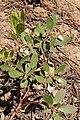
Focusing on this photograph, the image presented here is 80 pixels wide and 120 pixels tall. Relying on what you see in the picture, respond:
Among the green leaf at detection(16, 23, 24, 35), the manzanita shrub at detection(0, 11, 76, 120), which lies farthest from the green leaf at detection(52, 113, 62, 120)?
the green leaf at detection(16, 23, 24, 35)

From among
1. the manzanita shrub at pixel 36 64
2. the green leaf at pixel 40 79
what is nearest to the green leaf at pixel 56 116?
the manzanita shrub at pixel 36 64

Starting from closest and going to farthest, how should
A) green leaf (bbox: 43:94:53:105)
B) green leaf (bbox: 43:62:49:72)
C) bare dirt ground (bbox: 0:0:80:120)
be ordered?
green leaf (bbox: 43:94:53:105) < green leaf (bbox: 43:62:49:72) < bare dirt ground (bbox: 0:0:80:120)

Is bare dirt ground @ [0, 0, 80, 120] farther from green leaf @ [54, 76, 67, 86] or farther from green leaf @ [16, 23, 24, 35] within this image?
green leaf @ [16, 23, 24, 35]

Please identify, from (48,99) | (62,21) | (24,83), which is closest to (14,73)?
(24,83)

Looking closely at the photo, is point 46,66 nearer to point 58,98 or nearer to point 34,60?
point 34,60

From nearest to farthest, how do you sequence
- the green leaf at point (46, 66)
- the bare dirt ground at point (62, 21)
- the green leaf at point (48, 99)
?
the green leaf at point (48, 99)
the green leaf at point (46, 66)
the bare dirt ground at point (62, 21)

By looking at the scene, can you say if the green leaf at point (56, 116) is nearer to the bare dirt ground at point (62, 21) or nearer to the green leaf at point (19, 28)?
the bare dirt ground at point (62, 21)
